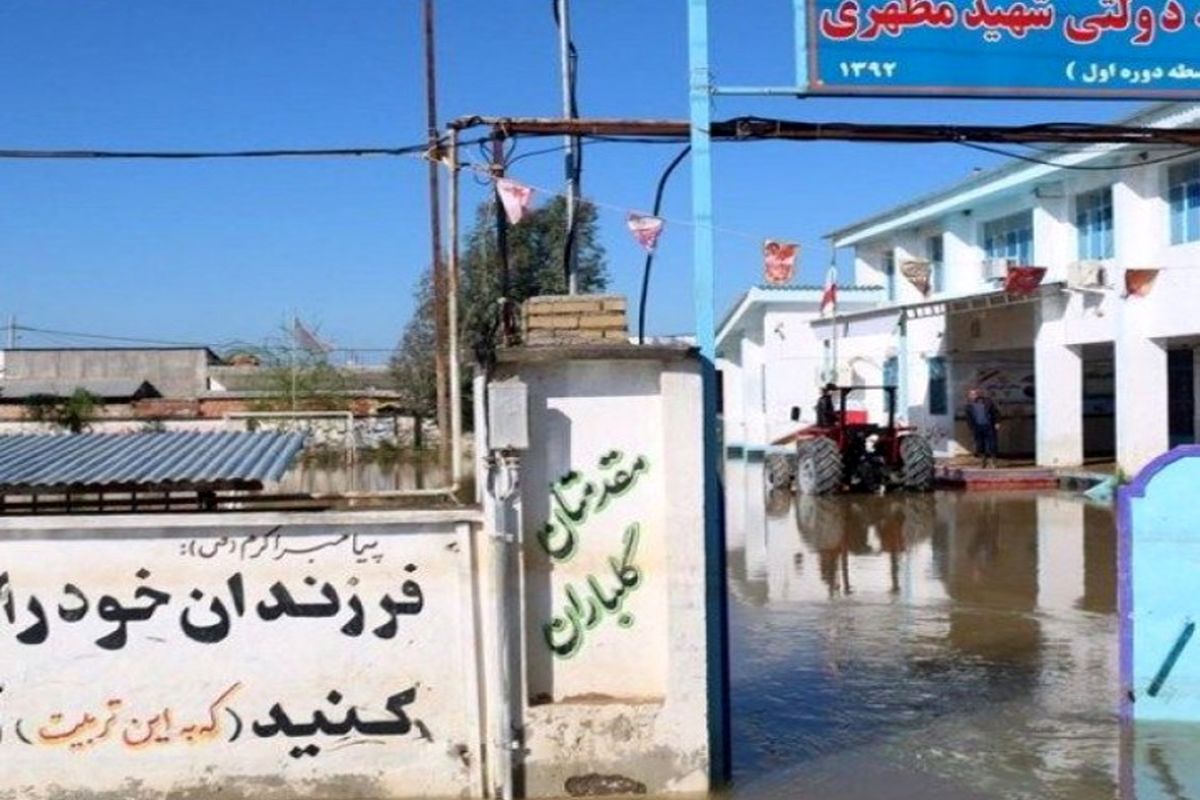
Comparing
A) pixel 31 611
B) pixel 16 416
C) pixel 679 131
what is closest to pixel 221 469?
pixel 31 611

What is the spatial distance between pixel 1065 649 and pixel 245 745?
6389 mm

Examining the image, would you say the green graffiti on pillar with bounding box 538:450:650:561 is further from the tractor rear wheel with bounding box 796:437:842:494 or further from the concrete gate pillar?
the concrete gate pillar

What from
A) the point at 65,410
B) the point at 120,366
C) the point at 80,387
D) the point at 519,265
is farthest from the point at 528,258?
the point at 120,366

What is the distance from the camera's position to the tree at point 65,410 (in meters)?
39.3

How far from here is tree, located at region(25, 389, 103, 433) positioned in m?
39.3

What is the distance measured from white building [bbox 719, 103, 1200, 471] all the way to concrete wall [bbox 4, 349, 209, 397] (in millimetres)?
40021

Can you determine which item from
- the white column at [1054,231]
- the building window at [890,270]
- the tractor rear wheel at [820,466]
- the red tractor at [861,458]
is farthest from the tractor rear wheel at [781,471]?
the building window at [890,270]

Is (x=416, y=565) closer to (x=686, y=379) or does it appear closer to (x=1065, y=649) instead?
(x=686, y=379)

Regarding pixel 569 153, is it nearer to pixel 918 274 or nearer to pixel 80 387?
pixel 918 274

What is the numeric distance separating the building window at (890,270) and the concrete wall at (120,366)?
136 feet

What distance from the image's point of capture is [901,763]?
701 cm

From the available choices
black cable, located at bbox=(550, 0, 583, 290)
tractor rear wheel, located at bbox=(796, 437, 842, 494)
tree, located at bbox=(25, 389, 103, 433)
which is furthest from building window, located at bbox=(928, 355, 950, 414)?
tree, located at bbox=(25, 389, 103, 433)

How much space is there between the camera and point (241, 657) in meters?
6.27

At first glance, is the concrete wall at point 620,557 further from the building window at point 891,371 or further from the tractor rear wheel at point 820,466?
the building window at point 891,371
